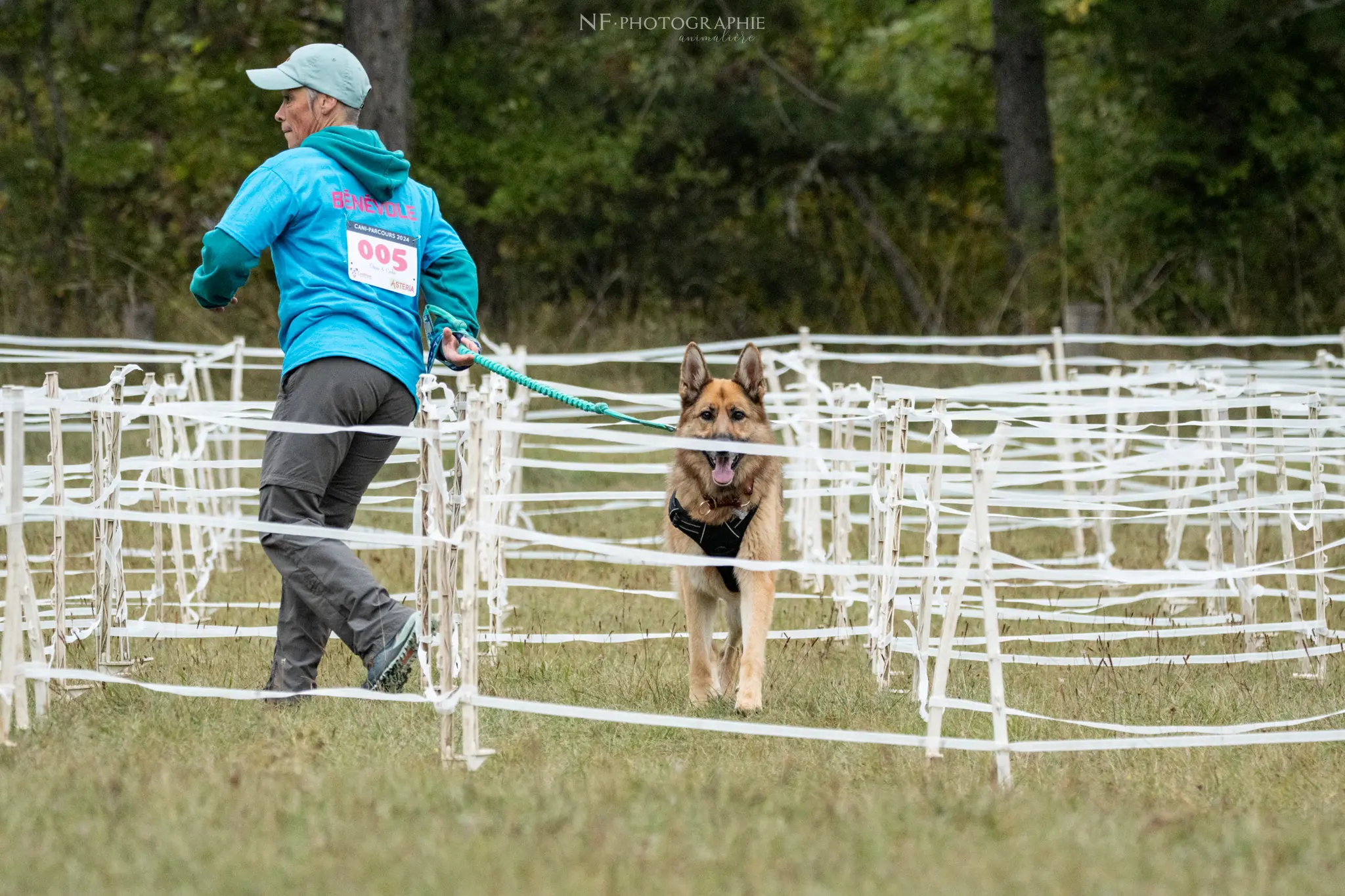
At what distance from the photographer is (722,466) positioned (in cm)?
570

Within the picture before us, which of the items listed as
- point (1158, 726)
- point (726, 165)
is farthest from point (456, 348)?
point (726, 165)

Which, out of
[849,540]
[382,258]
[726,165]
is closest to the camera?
[382,258]

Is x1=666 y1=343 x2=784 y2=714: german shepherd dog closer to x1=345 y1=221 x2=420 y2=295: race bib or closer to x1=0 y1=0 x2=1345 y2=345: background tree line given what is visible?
x1=345 y1=221 x2=420 y2=295: race bib

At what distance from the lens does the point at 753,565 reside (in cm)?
496

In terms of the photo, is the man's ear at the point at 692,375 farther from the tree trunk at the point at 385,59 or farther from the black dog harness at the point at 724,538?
the tree trunk at the point at 385,59

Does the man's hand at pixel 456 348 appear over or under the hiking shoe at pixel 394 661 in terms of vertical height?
over

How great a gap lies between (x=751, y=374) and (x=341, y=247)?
168 centimetres

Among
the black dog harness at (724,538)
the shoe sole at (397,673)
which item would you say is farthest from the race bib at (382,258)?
the black dog harness at (724,538)

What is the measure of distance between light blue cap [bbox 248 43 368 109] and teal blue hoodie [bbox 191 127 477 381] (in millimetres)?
146

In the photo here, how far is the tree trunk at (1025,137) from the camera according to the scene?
1919cm

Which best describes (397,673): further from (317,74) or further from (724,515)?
(317,74)

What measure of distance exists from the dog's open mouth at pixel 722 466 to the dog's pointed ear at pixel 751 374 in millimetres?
298

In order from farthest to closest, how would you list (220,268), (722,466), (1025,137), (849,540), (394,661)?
(1025,137) → (849,540) → (722,466) → (394,661) → (220,268)

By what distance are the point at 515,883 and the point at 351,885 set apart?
36cm
